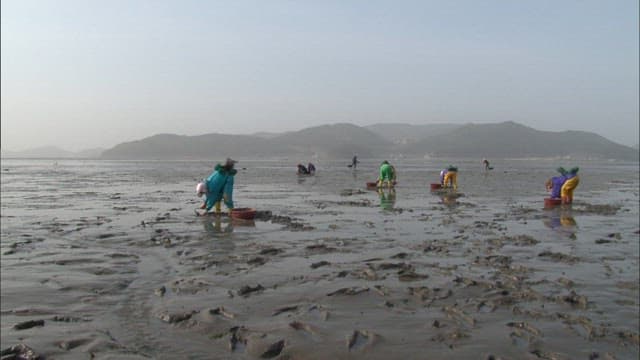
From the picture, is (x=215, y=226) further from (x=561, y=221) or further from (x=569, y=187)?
(x=569, y=187)

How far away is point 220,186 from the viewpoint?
58.1 feet

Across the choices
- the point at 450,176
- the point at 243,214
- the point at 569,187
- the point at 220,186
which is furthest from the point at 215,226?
the point at 450,176

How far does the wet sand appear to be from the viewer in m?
6.24

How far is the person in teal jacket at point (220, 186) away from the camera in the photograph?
17484 mm

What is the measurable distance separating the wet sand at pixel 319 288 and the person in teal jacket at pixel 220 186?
1498mm

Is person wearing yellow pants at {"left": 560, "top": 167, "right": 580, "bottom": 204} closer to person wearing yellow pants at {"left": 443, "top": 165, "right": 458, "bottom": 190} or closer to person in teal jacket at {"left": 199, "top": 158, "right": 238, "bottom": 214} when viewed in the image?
person wearing yellow pants at {"left": 443, "top": 165, "right": 458, "bottom": 190}

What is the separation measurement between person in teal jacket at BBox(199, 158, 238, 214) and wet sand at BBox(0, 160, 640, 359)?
59.0 inches

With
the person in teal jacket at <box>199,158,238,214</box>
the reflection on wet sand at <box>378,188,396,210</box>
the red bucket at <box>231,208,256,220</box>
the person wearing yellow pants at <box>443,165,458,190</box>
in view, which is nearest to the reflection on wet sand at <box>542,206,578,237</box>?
the reflection on wet sand at <box>378,188,396,210</box>

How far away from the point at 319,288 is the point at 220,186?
977 cm

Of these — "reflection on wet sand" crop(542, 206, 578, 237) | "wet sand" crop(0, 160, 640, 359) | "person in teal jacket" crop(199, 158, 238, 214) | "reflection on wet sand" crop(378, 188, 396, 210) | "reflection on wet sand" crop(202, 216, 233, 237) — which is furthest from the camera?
"reflection on wet sand" crop(378, 188, 396, 210)

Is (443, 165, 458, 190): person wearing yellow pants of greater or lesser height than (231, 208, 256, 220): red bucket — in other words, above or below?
above

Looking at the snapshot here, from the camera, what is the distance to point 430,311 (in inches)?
293

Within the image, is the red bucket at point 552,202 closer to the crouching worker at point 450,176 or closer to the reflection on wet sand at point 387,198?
the reflection on wet sand at point 387,198

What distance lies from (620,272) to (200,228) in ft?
33.5
